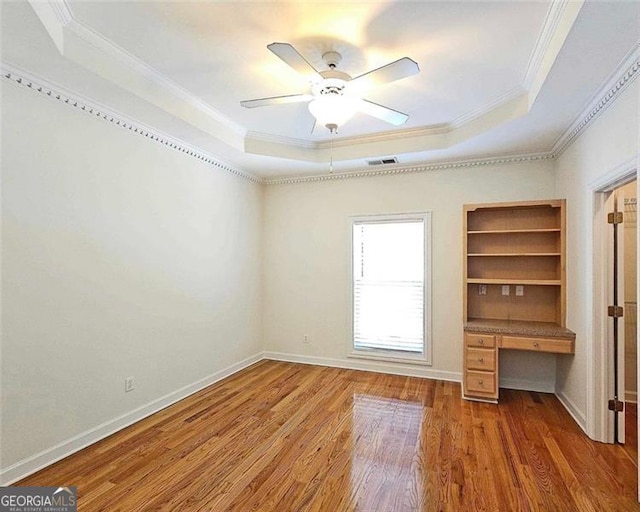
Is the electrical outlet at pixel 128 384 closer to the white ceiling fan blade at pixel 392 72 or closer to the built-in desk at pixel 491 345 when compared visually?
the white ceiling fan blade at pixel 392 72

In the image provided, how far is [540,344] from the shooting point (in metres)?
3.51

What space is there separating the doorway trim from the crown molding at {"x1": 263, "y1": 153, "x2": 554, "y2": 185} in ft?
4.10

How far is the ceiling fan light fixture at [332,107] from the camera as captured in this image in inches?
98.3

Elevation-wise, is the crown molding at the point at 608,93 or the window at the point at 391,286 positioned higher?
the crown molding at the point at 608,93

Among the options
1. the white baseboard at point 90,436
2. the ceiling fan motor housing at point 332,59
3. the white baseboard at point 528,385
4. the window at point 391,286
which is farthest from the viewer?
the window at point 391,286

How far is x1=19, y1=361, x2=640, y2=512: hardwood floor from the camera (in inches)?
85.8

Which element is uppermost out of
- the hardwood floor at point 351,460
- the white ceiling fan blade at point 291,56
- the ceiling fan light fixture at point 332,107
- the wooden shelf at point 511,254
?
the white ceiling fan blade at point 291,56

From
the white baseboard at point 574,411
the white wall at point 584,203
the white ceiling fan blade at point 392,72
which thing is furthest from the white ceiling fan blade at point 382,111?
the white baseboard at point 574,411

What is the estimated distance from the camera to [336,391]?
399 cm

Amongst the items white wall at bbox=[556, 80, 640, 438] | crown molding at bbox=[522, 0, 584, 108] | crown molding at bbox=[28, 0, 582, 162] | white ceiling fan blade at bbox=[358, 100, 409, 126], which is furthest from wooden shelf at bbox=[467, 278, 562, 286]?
white ceiling fan blade at bbox=[358, 100, 409, 126]

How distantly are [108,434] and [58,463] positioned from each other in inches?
17.0

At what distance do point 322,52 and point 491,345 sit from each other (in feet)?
10.7

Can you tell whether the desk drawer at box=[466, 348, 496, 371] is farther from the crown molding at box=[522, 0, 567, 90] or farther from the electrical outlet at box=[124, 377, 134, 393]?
the electrical outlet at box=[124, 377, 134, 393]

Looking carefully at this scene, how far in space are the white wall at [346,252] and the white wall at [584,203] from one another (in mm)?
481
